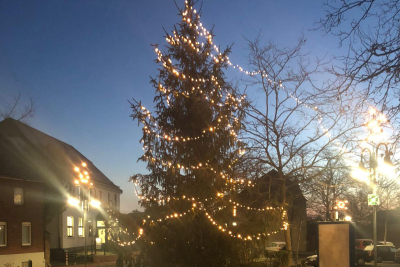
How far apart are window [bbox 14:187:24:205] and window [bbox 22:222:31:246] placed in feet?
4.97

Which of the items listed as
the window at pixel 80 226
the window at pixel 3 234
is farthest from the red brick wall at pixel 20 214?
the window at pixel 80 226

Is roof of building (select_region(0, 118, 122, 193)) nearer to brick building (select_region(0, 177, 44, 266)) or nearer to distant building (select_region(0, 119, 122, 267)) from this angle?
distant building (select_region(0, 119, 122, 267))

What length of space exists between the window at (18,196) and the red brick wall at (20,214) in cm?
20

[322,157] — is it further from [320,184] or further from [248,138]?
[248,138]

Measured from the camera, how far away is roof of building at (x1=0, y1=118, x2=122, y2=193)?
30.5 metres

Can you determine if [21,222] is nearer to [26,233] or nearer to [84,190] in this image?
[26,233]

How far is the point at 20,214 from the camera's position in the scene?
29.1 m

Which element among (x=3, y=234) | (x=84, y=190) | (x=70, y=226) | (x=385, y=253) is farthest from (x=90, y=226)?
(x=385, y=253)

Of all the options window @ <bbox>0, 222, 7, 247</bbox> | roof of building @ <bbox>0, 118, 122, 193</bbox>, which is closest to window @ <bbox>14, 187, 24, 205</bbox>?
roof of building @ <bbox>0, 118, 122, 193</bbox>

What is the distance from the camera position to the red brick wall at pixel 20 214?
28.0 m

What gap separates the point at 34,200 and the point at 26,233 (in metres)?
2.32

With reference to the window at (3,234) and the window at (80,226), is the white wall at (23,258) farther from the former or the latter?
the window at (80,226)

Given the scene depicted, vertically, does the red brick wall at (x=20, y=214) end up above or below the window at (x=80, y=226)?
above

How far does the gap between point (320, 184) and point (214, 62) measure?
5.85 meters
